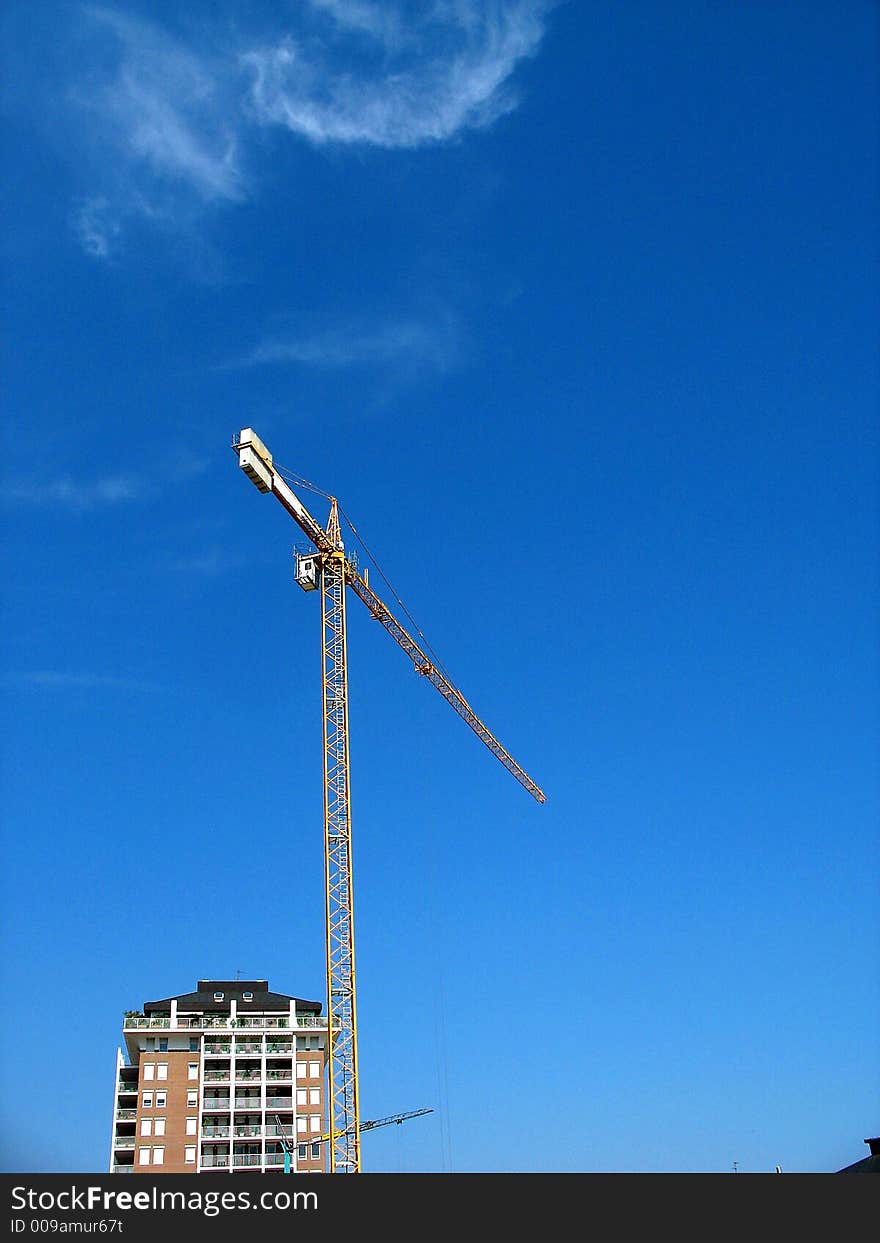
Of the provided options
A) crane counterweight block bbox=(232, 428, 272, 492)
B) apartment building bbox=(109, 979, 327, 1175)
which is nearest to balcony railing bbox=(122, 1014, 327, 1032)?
apartment building bbox=(109, 979, 327, 1175)

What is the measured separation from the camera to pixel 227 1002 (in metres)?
103

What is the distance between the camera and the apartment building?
9169cm

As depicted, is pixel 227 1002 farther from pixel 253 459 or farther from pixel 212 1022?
pixel 253 459

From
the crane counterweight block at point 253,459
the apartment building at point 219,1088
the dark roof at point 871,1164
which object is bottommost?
the dark roof at point 871,1164

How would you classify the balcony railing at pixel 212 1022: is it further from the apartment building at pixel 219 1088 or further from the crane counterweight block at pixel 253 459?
the crane counterweight block at pixel 253 459

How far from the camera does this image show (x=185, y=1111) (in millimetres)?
93688

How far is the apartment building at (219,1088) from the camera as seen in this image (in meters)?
91.7

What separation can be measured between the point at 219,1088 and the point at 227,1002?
30.3 ft

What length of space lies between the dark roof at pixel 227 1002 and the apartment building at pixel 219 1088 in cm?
15

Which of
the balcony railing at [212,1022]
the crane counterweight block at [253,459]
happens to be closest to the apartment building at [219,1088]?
the balcony railing at [212,1022]

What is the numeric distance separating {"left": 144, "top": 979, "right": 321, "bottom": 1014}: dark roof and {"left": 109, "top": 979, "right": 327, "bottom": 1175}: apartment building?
0.15 meters
